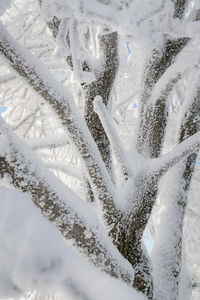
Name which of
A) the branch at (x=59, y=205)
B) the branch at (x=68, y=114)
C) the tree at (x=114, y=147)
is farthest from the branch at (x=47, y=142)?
the branch at (x=59, y=205)

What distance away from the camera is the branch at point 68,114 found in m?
1.39

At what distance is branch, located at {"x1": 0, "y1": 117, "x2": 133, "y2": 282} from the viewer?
1.16 meters

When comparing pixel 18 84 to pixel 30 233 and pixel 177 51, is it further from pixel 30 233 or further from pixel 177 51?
pixel 30 233

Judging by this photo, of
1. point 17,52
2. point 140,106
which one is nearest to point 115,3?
point 17,52

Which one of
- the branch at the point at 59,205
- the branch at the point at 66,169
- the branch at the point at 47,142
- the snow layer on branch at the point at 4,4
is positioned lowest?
the branch at the point at 66,169

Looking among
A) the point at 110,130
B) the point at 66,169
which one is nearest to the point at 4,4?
the point at 110,130

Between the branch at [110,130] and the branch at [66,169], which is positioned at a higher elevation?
the branch at [110,130]

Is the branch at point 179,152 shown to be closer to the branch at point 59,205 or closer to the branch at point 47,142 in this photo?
the branch at point 59,205

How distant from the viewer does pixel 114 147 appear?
1.44m

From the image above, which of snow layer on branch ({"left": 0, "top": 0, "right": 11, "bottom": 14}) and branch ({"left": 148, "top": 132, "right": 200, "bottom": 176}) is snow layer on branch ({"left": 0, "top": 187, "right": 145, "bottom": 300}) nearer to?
branch ({"left": 148, "top": 132, "right": 200, "bottom": 176})

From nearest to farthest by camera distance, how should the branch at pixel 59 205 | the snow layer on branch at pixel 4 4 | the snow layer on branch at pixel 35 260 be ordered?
the snow layer on branch at pixel 35 260 < the branch at pixel 59 205 < the snow layer on branch at pixel 4 4

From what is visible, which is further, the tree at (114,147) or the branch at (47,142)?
the branch at (47,142)

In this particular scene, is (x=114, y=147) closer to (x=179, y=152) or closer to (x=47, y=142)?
(x=179, y=152)

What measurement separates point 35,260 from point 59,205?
0.36 meters
